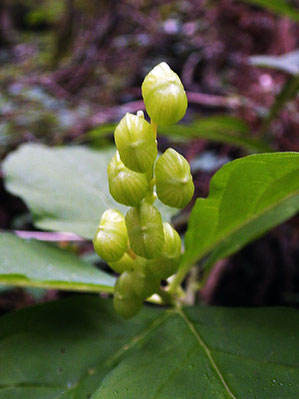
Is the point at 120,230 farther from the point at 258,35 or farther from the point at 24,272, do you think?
the point at 258,35

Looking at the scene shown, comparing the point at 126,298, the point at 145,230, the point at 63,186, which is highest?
the point at 145,230

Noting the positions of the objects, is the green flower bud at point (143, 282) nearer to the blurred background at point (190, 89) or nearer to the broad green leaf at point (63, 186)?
the broad green leaf at point (63, 186)

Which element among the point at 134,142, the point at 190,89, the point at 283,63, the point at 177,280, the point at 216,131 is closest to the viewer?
the point at 134,142

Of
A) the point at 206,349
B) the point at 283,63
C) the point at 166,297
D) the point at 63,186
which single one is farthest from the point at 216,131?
the point at 206,349

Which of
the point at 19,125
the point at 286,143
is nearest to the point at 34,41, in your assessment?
the point at 19,125

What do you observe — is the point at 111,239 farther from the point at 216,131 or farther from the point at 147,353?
the point at 216,131

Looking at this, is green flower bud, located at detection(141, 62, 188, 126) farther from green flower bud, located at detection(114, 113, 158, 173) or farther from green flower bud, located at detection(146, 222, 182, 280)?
green flower bud, located at detection(146, 222, 182, 280)

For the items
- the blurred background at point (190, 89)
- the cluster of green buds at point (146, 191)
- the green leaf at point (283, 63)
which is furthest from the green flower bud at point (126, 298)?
the green leaf at point (283, 63)
